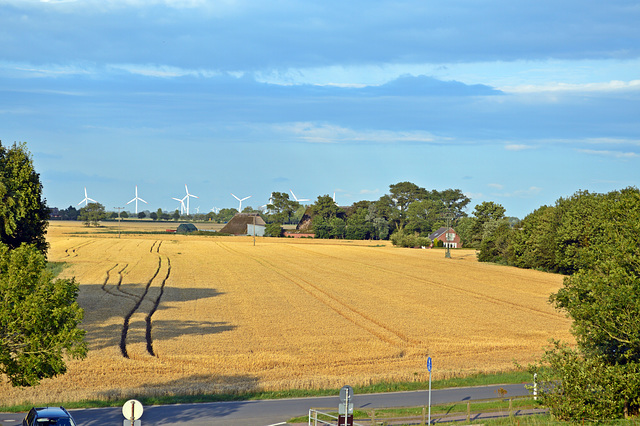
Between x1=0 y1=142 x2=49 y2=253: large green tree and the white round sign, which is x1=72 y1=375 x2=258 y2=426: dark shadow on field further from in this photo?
x1=0 y1=142 x2=49 y2=253: large green tree

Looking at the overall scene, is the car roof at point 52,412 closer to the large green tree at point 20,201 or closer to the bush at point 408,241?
the large green tree at point 20,201

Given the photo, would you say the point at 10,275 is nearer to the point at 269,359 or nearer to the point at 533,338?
the point at 269,359

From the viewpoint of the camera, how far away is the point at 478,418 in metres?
26.3

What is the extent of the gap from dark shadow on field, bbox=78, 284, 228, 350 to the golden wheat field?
14 centimetres

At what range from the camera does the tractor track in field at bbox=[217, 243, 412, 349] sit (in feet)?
146

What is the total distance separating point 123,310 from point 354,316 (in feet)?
64.3

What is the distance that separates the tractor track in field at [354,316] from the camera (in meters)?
44.5

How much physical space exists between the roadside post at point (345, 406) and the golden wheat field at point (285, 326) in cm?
909

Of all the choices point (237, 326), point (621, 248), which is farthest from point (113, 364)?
point (621, 248)

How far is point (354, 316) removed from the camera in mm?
54719

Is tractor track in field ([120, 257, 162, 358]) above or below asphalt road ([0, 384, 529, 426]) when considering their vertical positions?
above

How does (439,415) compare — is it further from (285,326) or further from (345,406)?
(285,326)

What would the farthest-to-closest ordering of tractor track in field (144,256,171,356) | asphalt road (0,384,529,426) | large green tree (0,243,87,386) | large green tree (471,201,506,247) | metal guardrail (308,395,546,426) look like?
1. large green tree (471,201,506,247)
2. tractor track in field (144,256,171,356)
3. asphalt road (0,384,529,426)
4. metal guardrail (308,395,546,426)
5. large green tree (0,243,87,386)

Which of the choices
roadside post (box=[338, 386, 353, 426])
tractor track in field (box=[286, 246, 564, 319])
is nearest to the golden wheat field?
tractor track in field (box=[286, 246, 564, 319])
